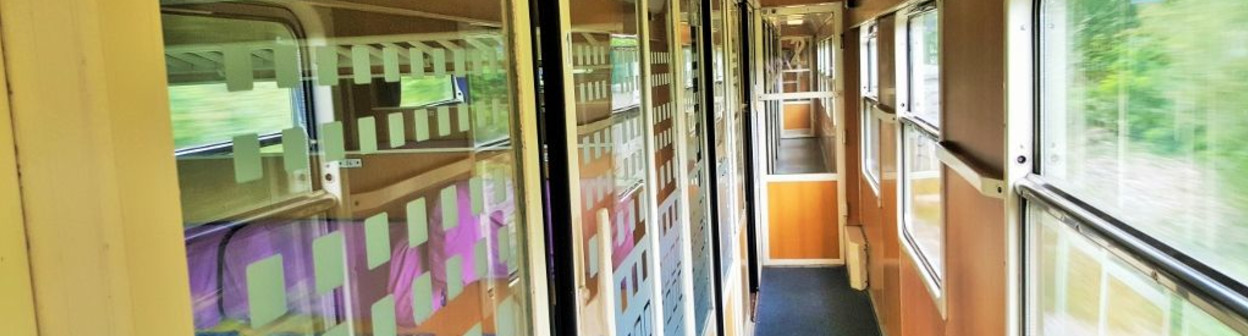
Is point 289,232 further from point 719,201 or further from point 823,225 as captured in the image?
point 823,225

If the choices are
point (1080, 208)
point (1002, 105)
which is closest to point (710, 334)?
point (1002, 105)

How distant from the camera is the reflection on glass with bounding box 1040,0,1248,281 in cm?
133

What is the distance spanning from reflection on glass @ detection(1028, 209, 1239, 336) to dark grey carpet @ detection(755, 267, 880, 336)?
3.90 metres

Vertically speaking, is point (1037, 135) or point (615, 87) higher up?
point (615, 87)

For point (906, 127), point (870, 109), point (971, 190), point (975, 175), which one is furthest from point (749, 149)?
point (975, 175)

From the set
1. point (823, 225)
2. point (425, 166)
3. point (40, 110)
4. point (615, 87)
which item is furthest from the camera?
point (823, 225)

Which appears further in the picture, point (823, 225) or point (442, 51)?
point (823, 225)

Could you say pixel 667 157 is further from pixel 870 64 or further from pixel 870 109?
pixel 870 64

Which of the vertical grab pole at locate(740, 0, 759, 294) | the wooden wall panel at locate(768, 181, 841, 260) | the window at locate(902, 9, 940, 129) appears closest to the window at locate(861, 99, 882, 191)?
the wooden wall panel at locate(768, 181, 841, 260)

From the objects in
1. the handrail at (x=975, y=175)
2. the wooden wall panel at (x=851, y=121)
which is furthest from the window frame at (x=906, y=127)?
the wooden wall panel at (x=851, y=121)

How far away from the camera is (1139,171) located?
1.70 m

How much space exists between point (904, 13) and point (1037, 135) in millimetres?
2378

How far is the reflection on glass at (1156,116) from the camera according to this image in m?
1.33

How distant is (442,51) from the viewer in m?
1.20
